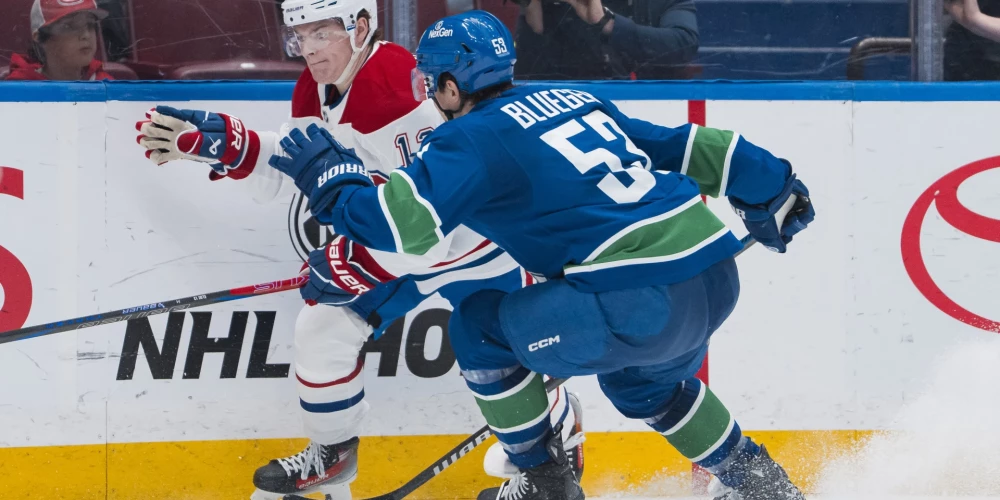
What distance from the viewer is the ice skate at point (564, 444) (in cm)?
288

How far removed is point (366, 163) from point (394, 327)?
53cm

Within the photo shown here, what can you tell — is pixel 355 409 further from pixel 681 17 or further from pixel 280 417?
pixel 681 17

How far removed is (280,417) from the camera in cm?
310

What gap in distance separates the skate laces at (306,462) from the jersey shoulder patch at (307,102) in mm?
842

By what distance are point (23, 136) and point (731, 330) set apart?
199cm

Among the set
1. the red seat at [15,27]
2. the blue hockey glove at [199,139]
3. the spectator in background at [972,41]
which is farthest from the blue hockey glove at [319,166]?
the spectator in background at [972,41]

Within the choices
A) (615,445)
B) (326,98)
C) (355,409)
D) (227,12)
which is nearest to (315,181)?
(326,98)

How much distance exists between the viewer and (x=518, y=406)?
100 inches

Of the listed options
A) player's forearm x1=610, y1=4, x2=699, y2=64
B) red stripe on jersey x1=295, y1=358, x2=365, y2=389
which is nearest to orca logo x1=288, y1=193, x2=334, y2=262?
red stripe on jersey x1=295, y1=358, x2=365, y2=389

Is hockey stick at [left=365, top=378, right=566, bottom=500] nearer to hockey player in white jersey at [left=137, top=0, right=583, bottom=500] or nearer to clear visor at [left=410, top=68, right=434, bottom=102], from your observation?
hockey player in white jersey at [left=137, top=0, right=583, bottom=500]

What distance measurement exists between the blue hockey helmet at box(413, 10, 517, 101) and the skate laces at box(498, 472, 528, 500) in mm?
908

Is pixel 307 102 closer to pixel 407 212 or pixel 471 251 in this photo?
pixel 471 251

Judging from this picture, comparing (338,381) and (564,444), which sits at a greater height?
(338,381)

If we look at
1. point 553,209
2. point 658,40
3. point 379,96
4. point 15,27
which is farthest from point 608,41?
Result: point 15,27
